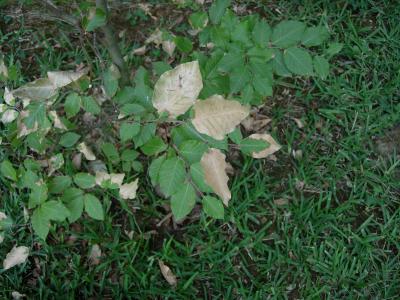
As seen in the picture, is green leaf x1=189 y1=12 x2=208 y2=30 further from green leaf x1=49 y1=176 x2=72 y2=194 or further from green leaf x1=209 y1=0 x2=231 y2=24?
green leaf x1=49 y1=176 x2=72 y2=194

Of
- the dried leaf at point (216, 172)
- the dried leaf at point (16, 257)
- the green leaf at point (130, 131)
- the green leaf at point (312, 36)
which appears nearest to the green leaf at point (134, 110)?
the green leaf at point (130, 131)

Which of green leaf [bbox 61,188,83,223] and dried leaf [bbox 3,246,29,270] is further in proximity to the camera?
dried leaf [bbox 3,246,29,270]

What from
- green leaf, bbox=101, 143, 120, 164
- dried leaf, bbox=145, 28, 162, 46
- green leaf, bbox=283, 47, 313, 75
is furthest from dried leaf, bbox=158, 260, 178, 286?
dried leaf, bbox=145, 28, 162, 46

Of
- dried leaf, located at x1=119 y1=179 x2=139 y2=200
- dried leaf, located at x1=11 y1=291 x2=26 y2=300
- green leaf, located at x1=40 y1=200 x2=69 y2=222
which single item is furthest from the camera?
dried leaf, located at x1=11 y1=291 x2=26 y2=300

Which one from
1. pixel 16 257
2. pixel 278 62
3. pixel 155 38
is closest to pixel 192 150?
pixel 278 62

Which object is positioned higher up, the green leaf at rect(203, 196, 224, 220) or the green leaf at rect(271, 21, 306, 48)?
the green leaf at rect(271, 21, 306, 48)

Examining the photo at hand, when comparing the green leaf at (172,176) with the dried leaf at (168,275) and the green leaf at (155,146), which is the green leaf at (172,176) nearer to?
the green leaf at (155,146)

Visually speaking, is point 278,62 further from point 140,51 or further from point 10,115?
point 140,51
